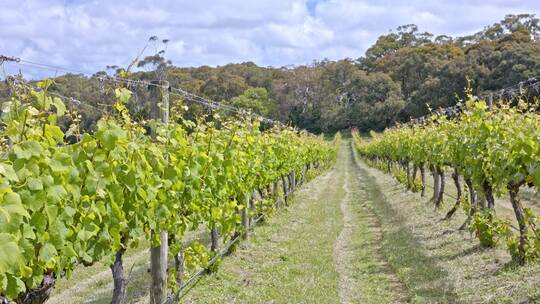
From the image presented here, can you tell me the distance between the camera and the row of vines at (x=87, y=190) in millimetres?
3229

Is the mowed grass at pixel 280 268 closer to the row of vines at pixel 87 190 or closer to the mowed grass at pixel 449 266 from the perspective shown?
the row of vines at pixel 87 190

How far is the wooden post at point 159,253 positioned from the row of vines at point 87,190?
16 cm

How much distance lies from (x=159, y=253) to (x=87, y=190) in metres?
2.56

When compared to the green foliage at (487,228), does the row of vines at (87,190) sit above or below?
above

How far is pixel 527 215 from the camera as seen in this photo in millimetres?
7668

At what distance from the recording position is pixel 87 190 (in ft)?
13.5

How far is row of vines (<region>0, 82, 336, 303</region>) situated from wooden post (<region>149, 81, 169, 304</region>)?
0.53 feet

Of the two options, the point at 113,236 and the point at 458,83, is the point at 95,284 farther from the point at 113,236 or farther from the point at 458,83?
the point at 458,83

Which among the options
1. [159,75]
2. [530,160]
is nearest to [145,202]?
[159,75]

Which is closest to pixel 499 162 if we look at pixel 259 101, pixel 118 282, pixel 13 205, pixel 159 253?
pixel 159 253

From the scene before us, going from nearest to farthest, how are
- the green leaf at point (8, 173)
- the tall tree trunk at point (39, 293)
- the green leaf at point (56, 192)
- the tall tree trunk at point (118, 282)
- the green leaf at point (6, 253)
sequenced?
the green leaf at point (6, 253), the green leaf at point (8, 173), the green leaf at point (56, 192), the tall tree trunk at point (39, 293), the tall tree trunk at point (118, 282)

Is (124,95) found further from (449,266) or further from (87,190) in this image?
(449,266)

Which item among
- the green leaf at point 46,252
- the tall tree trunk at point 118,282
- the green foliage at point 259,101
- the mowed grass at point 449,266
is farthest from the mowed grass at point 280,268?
the green foliage at point 259,101

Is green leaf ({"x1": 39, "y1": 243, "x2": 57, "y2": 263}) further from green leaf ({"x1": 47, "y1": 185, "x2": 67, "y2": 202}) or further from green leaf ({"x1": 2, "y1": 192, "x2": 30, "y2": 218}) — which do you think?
green leaf ({"x1": 2, "y1": 192, "x2": 30, "y2": 218})
